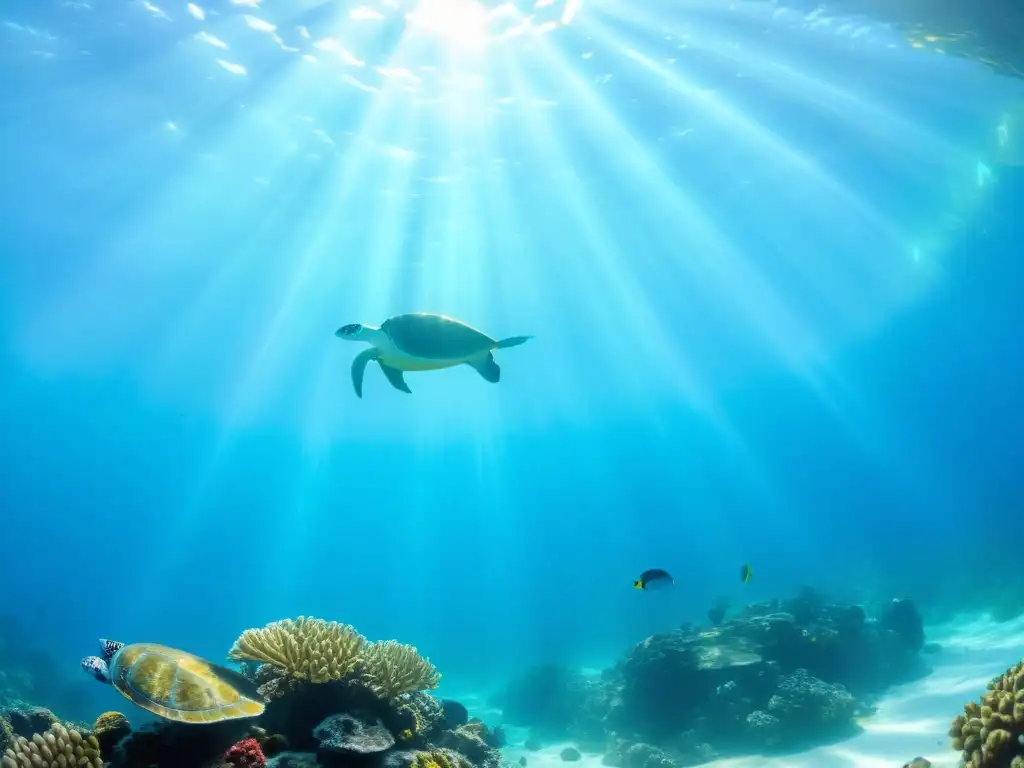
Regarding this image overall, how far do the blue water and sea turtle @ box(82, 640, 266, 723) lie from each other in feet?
63.8

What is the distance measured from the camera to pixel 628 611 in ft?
178

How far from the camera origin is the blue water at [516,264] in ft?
65.1

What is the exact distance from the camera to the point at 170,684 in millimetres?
3756

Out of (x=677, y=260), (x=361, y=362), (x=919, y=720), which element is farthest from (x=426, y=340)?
(x=677, y=260)

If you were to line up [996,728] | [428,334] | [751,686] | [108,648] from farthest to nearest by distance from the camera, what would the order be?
[751,686] → [996,728] → [428,334] → [108,648]

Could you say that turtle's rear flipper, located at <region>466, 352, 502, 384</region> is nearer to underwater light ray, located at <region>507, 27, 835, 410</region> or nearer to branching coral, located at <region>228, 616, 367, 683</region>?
branching coral, located at <region>228, 616, 367, 683</region>

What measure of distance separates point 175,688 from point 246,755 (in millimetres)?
688

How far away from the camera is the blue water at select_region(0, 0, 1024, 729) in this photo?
781 inches

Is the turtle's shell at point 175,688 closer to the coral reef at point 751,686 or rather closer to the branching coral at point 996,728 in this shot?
the branching coral at point 996,728

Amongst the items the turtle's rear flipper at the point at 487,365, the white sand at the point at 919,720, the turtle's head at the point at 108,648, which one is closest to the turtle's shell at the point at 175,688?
the turtle's head at the point at 108,648

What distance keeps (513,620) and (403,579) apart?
5461 centimetres

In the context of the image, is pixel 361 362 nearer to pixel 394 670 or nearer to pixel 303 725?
pixel 394 670

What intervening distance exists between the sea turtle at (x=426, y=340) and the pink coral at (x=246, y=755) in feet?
9.68

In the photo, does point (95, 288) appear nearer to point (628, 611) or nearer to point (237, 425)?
point (237, 425)
